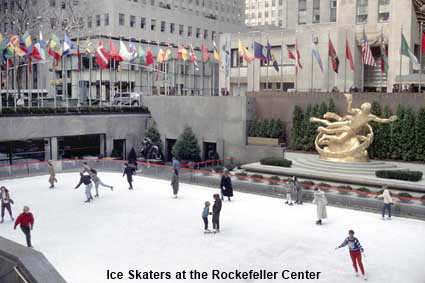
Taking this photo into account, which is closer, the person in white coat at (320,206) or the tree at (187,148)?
the person in white coat at (320,206)

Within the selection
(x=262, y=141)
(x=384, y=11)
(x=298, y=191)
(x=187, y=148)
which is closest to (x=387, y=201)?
(x=298, y=191)

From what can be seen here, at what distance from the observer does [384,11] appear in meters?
41.6

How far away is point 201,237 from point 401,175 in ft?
41.6

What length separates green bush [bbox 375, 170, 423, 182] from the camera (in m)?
24.3

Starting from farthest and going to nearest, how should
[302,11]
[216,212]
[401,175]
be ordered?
[302,11] → [401,175] → [216,212]

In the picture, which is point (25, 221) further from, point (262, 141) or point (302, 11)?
point (302, 11)

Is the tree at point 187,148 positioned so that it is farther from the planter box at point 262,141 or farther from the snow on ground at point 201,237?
the snow on ground at point 201,237

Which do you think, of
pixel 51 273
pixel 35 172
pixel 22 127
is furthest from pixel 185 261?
pixel 22 127

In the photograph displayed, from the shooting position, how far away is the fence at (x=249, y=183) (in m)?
18.8

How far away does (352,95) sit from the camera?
30.2 metres

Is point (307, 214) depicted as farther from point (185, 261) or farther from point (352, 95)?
point (352, 95)

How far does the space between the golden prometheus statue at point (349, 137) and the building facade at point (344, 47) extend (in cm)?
869

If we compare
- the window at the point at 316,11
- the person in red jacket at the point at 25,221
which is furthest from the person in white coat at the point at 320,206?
the window at the point at 316,11

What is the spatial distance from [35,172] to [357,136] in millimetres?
16914
